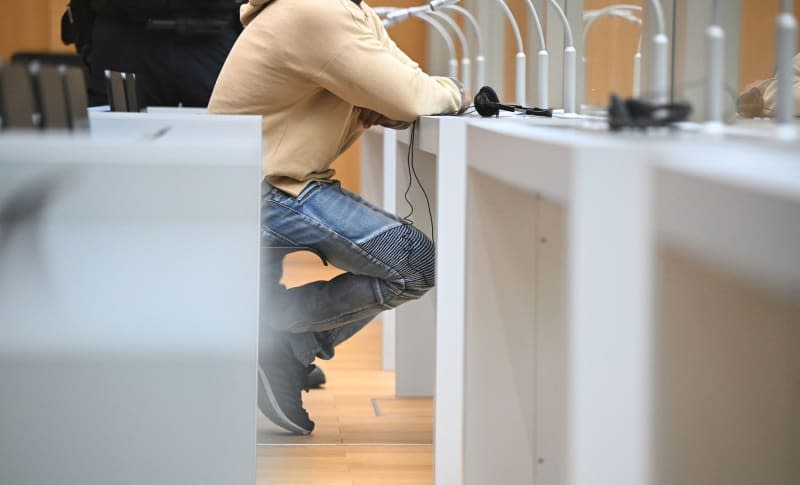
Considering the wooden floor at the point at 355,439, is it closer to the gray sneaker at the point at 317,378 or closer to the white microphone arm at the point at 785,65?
the gray sneaker at the point at 317,378

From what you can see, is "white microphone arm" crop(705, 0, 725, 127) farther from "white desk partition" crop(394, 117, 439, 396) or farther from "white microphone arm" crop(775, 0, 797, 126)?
"white desk partition" crop(394, 117, 439, 396)

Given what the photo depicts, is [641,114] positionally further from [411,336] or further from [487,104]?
[411,336]

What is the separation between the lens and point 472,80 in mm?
4535

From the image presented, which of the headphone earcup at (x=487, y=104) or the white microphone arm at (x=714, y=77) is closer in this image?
the white microphone arm at (x=714, y=77)

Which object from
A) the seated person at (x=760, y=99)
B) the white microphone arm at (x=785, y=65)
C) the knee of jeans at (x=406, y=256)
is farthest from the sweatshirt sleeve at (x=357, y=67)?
the white microphone arm at (x=785, y=65)

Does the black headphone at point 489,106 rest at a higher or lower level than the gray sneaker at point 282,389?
higher

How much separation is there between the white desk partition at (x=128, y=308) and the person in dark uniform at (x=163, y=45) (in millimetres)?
1700

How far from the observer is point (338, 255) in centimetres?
213

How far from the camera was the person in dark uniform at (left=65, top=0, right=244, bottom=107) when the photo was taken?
290 centimetres

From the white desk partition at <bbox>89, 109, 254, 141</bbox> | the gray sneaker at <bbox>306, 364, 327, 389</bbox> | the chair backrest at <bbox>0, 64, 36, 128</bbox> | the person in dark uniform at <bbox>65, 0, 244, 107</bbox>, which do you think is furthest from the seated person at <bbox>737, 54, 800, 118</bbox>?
the person in dark uniform at <bbox>65, 0, 244, 107</bbox>

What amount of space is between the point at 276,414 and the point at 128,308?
1.19 m

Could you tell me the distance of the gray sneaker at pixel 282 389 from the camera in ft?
7.68

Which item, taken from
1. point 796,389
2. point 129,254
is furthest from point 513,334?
point 129,254

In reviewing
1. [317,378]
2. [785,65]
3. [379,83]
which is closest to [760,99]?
[785,65]
